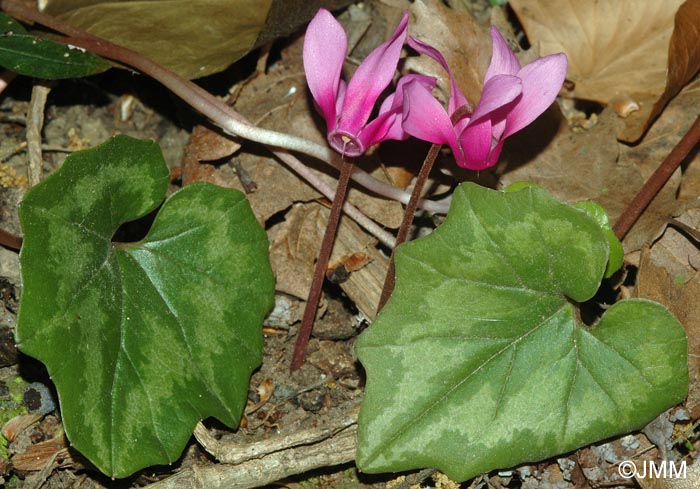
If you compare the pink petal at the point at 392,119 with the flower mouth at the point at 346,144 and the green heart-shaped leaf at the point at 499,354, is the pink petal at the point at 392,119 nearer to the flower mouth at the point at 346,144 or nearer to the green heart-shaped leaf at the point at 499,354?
the flower mouth at the point at 346,144

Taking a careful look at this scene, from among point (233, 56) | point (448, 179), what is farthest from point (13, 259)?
point (448, 179)

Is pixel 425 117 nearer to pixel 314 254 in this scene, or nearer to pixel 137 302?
pixel 314 254

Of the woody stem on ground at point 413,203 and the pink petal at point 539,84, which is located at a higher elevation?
the pink petal at point 539,84

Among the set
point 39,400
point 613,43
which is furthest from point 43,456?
point 613,43

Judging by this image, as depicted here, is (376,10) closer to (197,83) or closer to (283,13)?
(283,13)

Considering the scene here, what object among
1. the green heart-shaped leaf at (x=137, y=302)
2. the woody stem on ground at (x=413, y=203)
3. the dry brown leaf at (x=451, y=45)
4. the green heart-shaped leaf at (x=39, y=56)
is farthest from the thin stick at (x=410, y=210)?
the green heart-shaped leaf at (x=39, y=56)
